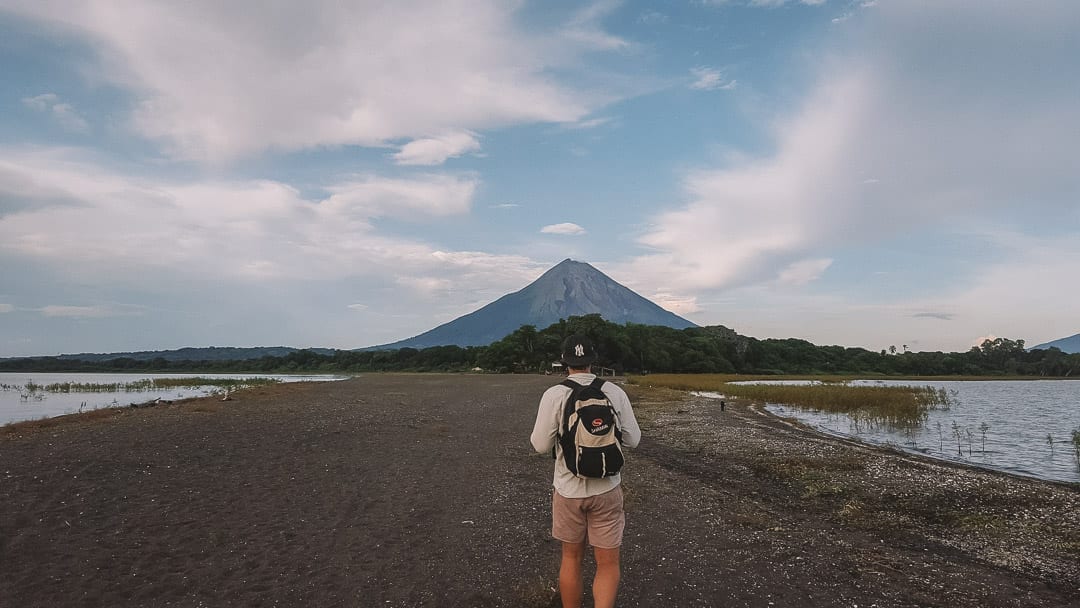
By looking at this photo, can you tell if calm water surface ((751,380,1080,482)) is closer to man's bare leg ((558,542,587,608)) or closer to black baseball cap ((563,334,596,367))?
man's bare leg ((558,542,587,608))

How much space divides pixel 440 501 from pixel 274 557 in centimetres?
354

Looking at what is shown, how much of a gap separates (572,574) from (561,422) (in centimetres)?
136

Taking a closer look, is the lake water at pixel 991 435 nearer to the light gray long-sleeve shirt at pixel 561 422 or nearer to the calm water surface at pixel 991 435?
the calm water surface at pixel 991 435

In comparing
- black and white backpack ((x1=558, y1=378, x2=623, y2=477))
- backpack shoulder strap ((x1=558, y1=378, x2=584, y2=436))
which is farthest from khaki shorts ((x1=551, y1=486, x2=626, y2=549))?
backpack shoulder strap ((x1=558, y1=378, x2=584, y2=436))

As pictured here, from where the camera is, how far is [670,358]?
103188 mm

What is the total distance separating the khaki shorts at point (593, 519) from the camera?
5.07m

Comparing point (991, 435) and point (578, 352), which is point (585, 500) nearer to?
point (578, 352)

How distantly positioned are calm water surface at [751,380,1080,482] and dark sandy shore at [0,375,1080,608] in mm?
3175

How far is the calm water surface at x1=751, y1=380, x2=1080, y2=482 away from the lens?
55.4 feet

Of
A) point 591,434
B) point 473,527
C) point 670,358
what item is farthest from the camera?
point 670,358

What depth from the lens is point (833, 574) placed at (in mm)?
7121

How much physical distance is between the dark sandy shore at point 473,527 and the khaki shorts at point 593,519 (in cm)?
145

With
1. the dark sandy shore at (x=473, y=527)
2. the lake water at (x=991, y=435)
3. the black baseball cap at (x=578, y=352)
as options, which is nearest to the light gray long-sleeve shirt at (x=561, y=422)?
the black baseball cap at (x=578, y=352)

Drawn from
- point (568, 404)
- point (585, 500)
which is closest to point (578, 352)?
point (568, 404)
